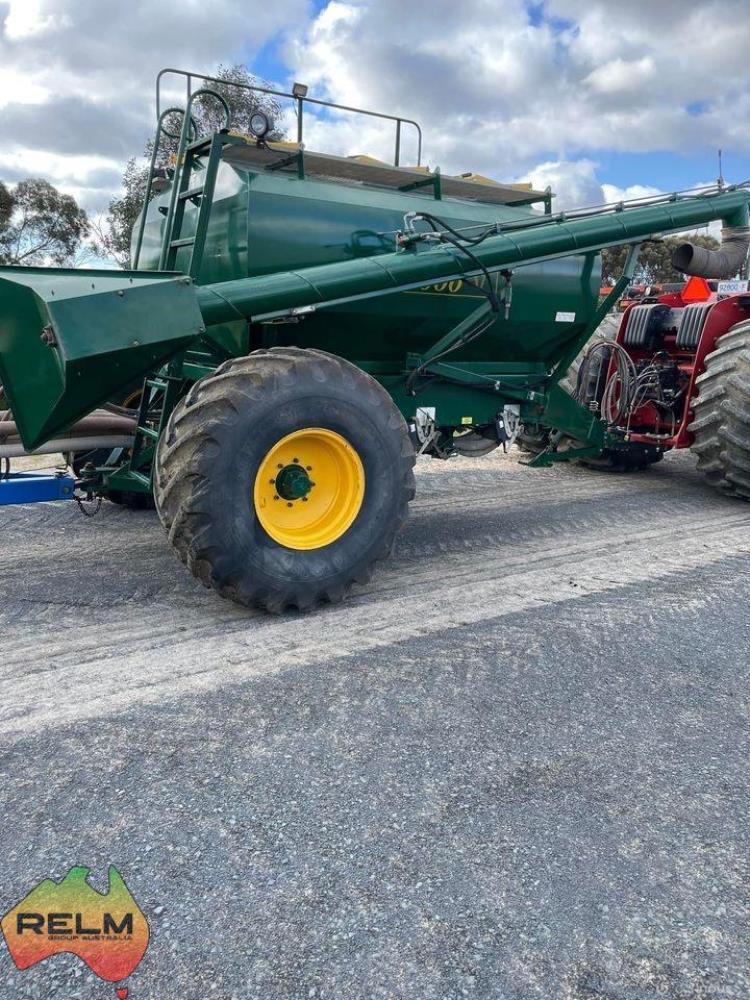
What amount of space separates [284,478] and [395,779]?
6.22 feet

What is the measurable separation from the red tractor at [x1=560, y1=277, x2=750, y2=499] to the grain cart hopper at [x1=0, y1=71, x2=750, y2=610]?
0.11ft

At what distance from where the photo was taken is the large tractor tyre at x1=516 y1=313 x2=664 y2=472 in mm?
7582

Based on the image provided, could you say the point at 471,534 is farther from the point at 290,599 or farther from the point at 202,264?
the point at 202,264

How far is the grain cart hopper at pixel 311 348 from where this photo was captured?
376 centimetres

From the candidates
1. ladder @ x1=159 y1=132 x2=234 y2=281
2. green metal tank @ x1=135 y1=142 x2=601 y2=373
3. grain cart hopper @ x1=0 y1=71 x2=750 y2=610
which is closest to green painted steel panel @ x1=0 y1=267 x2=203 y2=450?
grain cart hopper @ x1=0 y1=71 x2=750 y2=610

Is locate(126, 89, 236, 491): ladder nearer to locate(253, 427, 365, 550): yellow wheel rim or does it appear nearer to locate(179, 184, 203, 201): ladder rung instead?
locate(179, 184, 203, 201): ladder rung

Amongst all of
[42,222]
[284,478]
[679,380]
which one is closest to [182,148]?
[284,478]

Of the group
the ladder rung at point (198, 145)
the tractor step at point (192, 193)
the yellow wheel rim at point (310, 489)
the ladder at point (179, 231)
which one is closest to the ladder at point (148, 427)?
the ladder at point (179, 231)

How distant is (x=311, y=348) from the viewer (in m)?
5.00

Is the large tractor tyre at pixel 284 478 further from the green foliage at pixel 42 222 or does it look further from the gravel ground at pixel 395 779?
the green foliage at pixel 42 222

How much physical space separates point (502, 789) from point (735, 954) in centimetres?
80

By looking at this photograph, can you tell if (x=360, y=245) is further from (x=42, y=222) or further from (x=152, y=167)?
(x=42, y=222)

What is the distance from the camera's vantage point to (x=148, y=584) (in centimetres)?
451

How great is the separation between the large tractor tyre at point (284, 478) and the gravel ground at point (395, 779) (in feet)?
0.90
